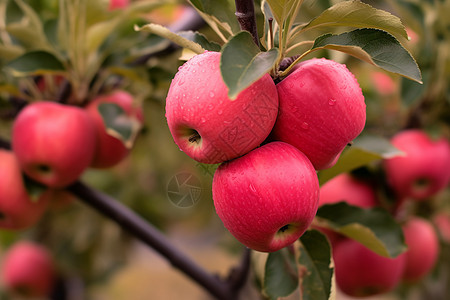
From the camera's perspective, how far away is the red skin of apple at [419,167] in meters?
0.94

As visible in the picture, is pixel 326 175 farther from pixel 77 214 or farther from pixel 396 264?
pixel 77 214

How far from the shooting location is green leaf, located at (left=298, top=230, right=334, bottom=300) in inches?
22.7

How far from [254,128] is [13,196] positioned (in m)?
0.57

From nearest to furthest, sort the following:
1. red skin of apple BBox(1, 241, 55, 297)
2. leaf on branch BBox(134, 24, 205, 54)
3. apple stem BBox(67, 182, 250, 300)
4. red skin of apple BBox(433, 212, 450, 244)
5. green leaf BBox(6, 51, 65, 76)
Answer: leaf on branch BBox(134, 24, 205, 54) → green leaf BBox(6, 51, 65, 76) → apple stem BBox(67, 182, 250, 300) → red skin of apple BBox(433, 212, 450, 244) → red skin of apple BBox(1, 241, 55, 297)

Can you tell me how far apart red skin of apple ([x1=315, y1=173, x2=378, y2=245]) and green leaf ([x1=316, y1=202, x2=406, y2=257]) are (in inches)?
4.9

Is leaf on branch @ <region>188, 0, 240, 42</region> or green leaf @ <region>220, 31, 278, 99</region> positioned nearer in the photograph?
green leaf @ <region>220, 31, 278, 99</region>

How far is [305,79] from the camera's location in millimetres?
464

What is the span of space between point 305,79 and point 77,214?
1.30 metres

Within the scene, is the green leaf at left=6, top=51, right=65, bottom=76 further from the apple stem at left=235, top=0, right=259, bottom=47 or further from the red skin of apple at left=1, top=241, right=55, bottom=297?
the red skin of apple at left=1, top=241, right=55, bottom=297

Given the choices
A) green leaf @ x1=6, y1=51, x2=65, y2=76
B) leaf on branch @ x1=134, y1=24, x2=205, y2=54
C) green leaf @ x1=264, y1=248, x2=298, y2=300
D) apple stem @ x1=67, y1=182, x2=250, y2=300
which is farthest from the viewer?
apple stem @ x1=67, y1=182, x2=250, y2=300

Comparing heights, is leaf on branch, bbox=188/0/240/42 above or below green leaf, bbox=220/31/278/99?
below

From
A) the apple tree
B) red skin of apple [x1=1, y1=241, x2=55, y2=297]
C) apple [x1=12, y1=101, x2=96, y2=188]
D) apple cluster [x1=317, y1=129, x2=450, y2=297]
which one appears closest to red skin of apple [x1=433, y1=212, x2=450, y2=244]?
the apple tree

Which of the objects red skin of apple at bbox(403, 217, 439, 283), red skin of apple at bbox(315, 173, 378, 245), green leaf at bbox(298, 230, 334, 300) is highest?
green leaf at bbox(298, 230, 334, 300)

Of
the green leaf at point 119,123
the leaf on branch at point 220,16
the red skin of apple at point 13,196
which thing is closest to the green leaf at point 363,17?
the leaf on branch at point 220,16
